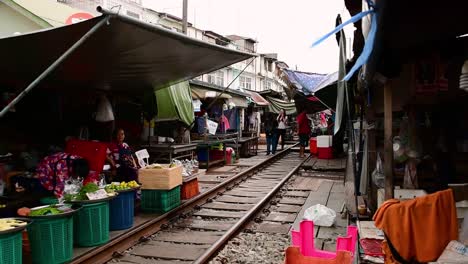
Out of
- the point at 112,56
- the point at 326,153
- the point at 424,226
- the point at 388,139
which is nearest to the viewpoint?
the point at 424,226

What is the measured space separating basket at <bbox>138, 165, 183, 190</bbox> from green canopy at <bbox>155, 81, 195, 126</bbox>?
3.07m

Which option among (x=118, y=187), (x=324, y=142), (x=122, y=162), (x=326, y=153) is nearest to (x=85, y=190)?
(x=118, y=187)

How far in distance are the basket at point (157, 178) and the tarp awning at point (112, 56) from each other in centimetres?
189

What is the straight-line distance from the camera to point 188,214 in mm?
7883

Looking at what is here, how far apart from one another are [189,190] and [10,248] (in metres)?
5.04

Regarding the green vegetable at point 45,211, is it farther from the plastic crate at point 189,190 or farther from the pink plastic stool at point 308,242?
the plastic crate at point 189,190

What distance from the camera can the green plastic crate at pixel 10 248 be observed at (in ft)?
12.6

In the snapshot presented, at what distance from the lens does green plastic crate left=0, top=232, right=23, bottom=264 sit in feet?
12.6

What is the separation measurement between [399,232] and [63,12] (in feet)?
29.2

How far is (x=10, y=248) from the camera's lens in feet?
12.9

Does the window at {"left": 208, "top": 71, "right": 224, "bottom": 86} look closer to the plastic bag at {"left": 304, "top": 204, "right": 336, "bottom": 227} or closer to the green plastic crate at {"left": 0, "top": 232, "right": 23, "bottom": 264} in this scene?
the plastic bag at {"left": 304, "top": 204, "right": 336, "bottom": 227}

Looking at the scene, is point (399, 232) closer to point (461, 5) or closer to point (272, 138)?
point (461, 5)

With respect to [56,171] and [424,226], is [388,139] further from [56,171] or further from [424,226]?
[56,171]

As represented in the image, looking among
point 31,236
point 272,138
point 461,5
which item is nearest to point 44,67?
point 31,236
